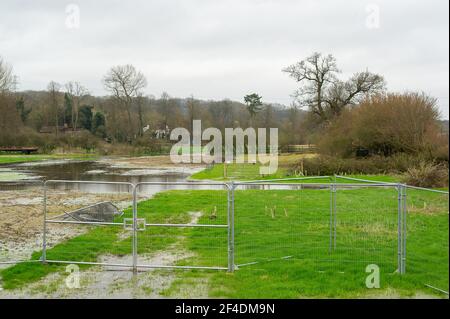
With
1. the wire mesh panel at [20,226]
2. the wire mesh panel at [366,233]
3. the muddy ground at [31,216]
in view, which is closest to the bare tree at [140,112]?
the muddy ground at [31,216]

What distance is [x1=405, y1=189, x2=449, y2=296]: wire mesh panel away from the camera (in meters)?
7.25

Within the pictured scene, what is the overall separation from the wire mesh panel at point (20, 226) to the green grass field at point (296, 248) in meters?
0.71

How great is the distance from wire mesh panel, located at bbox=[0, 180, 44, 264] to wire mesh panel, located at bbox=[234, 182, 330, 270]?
4777mm

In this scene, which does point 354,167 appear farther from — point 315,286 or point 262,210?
point 315,286

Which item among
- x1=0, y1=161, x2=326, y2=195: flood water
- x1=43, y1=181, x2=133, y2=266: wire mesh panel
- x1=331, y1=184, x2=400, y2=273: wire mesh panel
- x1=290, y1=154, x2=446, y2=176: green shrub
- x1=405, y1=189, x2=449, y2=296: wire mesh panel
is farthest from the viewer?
x1=290, y1=154, x2=446, y2=176: green shrub

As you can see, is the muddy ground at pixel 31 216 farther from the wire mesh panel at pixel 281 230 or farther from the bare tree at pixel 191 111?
the bare tree at pixel 191 111

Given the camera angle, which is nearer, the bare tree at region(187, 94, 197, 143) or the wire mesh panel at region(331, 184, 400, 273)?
the wire mesh panel at region(331, 184, 400, 273)

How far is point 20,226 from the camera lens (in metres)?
13.1

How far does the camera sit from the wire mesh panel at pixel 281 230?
30.0 feet

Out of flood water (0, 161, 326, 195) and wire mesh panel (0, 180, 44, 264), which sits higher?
wire mesh panel (0, 180, 44, 264)

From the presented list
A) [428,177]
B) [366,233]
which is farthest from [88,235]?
[428,177]

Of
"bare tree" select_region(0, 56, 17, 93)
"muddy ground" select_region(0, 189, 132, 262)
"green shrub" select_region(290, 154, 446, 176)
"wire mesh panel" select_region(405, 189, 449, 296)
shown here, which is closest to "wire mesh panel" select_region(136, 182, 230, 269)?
"muddy ground" select_region(0, 189, 132, 262)

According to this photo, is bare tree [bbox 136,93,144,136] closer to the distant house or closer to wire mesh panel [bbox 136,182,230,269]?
the distant house
